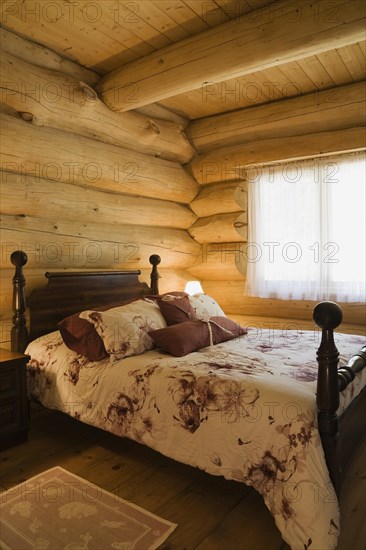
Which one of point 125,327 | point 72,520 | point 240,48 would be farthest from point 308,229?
point 72,520

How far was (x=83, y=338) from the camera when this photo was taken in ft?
9.06

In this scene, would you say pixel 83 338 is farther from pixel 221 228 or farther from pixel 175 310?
pixel 221 228

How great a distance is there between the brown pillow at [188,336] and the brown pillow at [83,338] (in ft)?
1.21

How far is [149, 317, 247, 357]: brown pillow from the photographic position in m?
2.66

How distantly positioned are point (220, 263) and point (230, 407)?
2823mm

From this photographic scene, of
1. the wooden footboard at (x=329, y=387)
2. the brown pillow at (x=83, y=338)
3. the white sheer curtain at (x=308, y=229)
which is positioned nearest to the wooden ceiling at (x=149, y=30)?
the white sheer curtain at (x=308, y=229)

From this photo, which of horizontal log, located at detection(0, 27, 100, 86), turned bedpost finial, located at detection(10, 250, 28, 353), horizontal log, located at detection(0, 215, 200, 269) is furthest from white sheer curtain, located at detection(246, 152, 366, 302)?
turned bedpost finial, located at detection(10, 250, 28, 353)

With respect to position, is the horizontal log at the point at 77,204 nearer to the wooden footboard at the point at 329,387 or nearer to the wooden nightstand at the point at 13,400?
the wooden nightstand at the point at 13,400

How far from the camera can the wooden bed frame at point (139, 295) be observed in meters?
1.78

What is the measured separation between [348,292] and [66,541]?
10.0ft

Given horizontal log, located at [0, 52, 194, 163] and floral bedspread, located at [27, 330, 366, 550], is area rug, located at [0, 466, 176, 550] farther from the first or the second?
horizontal log, located at [0, 52, 194, 163]

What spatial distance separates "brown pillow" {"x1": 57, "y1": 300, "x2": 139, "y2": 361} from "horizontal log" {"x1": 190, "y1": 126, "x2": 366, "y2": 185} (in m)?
2.50

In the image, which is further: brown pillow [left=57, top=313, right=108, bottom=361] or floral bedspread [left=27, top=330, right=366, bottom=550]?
brown pillow [left=57, top=313, right=108, bottom=361]

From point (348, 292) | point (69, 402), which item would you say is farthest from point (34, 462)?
point (348, 292)
